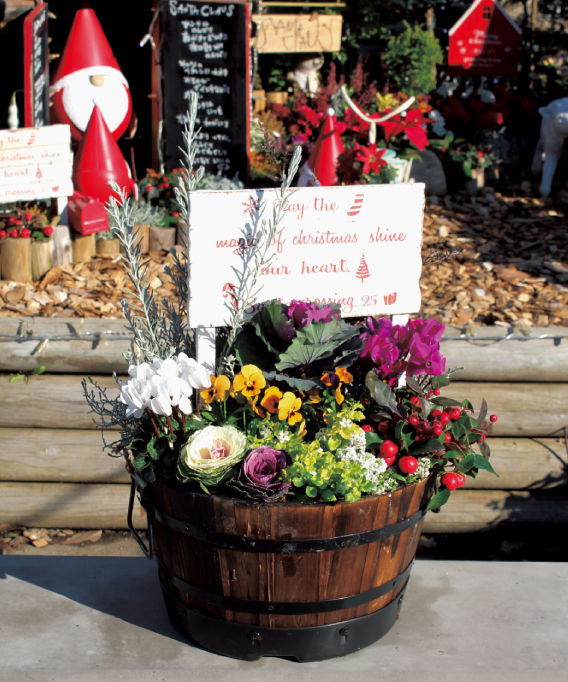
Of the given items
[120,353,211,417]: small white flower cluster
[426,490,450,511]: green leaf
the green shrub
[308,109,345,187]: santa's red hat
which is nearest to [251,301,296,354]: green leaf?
[120,353,211,417]: small white flower cluster

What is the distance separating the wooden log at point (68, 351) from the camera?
2676mm

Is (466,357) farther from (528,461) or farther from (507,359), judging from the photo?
(528,461)

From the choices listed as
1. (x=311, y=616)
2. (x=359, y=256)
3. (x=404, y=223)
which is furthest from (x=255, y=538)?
(x=404, y=223)

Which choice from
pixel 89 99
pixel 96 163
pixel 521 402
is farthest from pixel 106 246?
pixel 521 402

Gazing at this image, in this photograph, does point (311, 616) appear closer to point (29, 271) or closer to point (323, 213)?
point (323, 213)

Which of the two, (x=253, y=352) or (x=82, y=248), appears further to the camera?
(x=82, y=248)

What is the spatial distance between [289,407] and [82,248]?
267 centimetres

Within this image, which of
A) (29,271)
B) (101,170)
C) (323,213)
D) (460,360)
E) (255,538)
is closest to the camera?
(255,538)

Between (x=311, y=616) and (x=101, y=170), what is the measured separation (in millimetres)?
3470

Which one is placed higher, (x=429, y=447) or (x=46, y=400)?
(x=429, y=447)

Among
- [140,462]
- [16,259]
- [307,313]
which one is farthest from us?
[16,259]

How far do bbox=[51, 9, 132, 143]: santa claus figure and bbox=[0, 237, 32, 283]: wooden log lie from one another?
1596 mm

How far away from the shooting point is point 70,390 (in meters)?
2.70

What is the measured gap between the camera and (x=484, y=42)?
6.60m
